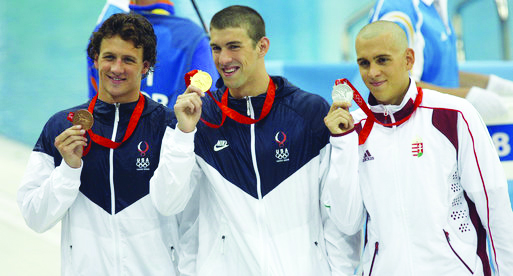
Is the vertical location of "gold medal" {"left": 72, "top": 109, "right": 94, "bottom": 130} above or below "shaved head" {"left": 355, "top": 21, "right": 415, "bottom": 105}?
below

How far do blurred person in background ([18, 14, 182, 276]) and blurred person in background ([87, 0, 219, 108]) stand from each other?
3.19 ft

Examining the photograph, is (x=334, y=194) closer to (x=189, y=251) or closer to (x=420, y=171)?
(x=420, y=171)

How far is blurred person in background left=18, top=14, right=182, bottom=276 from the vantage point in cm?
282

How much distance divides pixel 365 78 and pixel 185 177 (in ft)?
2.78

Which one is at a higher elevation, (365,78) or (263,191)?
(365,78)

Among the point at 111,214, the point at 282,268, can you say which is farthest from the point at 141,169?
the point at 282,268

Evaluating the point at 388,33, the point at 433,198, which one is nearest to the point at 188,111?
the point at 388,33

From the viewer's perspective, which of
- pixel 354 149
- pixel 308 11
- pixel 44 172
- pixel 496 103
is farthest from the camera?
pixel 308 11

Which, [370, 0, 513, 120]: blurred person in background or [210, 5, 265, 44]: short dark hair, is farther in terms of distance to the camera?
[370, 0, 513, 120]: blurred person in background

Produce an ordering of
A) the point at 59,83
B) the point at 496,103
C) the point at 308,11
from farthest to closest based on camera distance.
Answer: the point at 308,11 → the point at 59,83 → the point at 496,103

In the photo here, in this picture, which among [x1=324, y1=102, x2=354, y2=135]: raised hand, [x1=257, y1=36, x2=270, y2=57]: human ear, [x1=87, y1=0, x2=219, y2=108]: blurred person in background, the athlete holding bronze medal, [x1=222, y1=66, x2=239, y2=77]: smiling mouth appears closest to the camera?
[x1=324, y1=102, x2=354, y2=135]: raised hand

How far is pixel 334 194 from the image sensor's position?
2.71m

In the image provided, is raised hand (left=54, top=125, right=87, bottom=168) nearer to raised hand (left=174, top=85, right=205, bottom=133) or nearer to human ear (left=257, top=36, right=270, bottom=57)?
raised hand (left=174, top=85, right=205, bottom=133)

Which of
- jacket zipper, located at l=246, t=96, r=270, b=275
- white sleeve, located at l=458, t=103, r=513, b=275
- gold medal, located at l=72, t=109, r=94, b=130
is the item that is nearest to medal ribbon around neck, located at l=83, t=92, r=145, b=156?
gold medal, located at l=72, t=109, r=94, b=130
